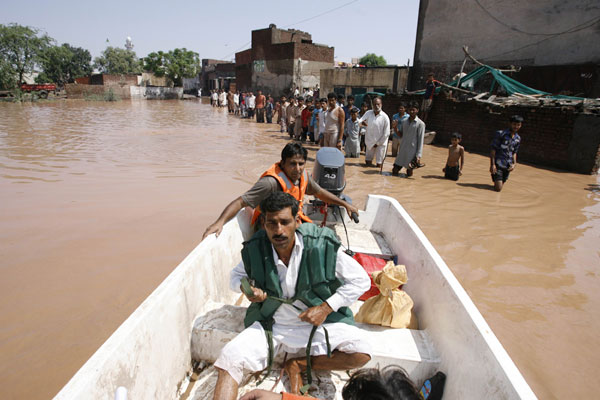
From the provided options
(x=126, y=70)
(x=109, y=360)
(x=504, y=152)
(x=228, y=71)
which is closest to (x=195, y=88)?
(x=228, y=71)

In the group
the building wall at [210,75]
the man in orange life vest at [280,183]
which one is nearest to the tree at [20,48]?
the building wall at [210,75]

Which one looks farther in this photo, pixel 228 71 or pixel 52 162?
pixel 228 71

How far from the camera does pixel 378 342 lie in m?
2.15

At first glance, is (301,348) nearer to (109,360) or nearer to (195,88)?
(109,360)

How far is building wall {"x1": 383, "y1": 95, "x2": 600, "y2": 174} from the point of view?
7711mm

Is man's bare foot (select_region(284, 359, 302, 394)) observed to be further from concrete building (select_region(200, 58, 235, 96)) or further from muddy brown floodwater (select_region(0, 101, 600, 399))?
concrete building (select_region(200, 58, 235, 96))

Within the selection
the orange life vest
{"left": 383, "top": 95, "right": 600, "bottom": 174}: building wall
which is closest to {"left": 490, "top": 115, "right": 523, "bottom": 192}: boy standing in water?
{"left": 383, "top": 95, "right": 600, "bottom": 174}: building wall

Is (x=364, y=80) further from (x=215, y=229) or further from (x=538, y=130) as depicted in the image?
(x=215, y=229)

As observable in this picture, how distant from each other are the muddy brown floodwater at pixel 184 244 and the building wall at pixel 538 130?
432 millimetres

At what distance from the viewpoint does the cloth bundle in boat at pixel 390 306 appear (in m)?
2.29

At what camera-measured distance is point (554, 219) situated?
5273 mm

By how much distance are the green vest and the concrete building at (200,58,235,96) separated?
3665 cm

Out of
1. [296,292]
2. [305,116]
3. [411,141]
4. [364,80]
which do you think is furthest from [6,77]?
[296,292]

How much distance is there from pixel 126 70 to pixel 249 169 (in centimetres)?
6815
